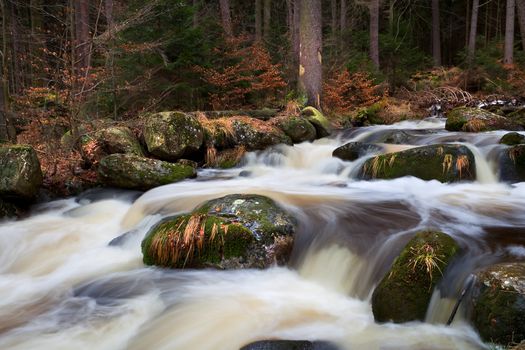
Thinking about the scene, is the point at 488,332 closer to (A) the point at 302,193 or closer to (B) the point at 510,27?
(A) the point at 302,193

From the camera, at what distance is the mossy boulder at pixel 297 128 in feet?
37.1

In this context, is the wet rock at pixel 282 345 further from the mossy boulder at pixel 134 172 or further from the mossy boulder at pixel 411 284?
the mossy boulder at pixel 134 172

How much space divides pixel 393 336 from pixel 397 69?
1809 centimetres

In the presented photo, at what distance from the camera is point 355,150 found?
9.38 meters

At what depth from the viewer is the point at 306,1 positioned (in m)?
12.8

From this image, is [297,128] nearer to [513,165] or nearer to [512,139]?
[512,139]

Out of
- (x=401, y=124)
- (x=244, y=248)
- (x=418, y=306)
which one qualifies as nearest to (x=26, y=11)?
(x=401, y=124)

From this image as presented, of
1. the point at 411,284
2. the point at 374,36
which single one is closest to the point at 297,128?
the point at 411,284

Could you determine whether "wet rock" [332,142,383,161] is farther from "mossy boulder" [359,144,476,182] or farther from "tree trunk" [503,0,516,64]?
"tree trunk" [503,0,516,64]

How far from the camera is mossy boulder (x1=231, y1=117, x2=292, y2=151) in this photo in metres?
10.5

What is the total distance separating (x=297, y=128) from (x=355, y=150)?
7.77ft

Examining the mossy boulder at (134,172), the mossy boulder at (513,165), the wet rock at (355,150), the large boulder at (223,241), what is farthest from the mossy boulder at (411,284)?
the wet rock at (355,150)

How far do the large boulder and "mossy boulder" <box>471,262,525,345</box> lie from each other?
2262 mm

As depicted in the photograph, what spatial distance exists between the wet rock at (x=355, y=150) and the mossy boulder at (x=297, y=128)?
2.00 metres
